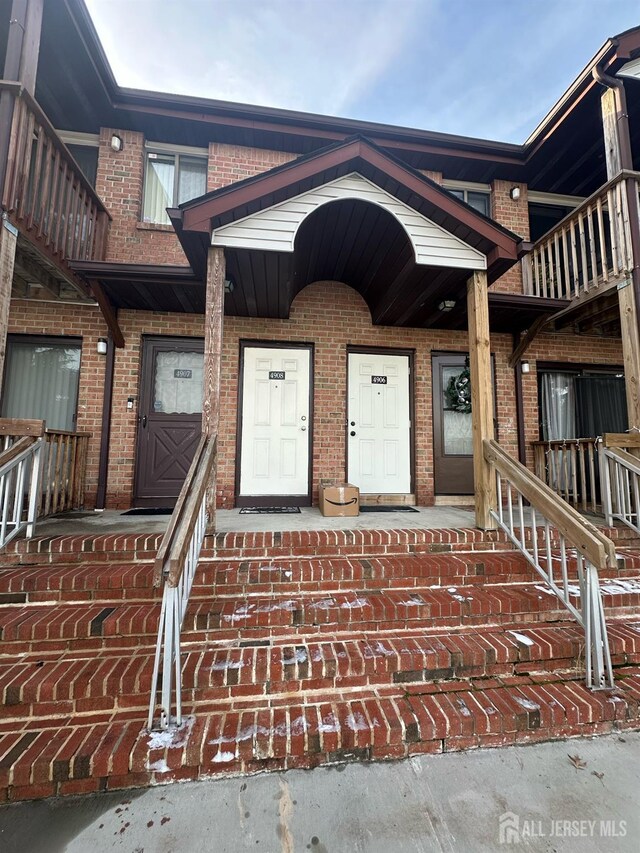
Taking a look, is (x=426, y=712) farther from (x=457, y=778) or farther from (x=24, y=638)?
(x=24, y=638)

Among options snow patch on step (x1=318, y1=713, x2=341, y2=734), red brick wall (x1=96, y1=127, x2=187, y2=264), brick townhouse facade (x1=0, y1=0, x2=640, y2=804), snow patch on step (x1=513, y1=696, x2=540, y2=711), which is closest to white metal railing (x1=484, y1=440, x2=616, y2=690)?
brick townhouse facade (x1=0, y1=0, x2=640, y2=804)

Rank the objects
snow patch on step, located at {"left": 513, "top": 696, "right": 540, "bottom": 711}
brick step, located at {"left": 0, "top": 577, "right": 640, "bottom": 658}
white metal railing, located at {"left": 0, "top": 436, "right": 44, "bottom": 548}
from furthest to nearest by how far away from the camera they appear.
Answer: white metal railing, located at {"left": 0, "top": 436, "right": 44, "bottom": 548}, brick step, located at {"left": 0, "top": 577, "right": 640, "bottom": 658}, snow patch on step, located at {"left": 513, "top": 696, "right": 540, "bottom": 711}

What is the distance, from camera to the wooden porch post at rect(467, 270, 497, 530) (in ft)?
10.4

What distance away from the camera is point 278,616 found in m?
2.27

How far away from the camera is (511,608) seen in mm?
2434

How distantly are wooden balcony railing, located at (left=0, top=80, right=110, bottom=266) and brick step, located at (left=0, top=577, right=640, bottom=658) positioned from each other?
10.2 feet

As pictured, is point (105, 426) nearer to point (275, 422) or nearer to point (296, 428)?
point (275, 422)

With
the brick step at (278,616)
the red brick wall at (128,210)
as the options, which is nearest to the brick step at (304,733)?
the brick step at (278,616)

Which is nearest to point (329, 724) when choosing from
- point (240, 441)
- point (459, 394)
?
point (240, 441)

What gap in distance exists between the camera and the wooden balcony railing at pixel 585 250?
396 centimetres

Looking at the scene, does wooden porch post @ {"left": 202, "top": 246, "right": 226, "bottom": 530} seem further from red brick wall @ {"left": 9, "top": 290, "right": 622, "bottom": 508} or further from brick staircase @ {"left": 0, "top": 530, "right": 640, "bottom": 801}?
red brick wall @ {"left": 9, "top": 290, "right": 622, "bottom": 508}

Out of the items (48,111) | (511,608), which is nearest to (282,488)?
(511,608)

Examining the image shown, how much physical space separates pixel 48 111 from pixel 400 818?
734 cm

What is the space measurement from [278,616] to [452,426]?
11.9 feet
